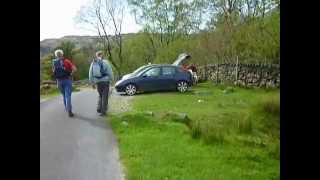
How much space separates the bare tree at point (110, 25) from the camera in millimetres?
2521

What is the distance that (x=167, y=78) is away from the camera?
8.38 feet

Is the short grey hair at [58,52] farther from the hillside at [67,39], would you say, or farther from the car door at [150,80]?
the car door at [150,80]

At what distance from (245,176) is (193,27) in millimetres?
799

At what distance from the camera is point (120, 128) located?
98.0 inches

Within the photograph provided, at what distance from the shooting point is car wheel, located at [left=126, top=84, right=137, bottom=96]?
254cm

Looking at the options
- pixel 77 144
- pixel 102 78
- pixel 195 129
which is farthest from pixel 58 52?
pixel 195 129

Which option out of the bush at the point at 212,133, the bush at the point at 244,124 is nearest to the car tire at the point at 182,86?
the bush at the point at 212,133

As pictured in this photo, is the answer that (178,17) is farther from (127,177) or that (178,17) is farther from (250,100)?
(127,177)

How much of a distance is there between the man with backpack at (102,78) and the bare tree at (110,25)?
38 mm

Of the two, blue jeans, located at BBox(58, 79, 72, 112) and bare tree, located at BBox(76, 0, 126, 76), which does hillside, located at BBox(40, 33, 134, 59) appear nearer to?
bare tree, located at BBox(76, 0, 126, 76)

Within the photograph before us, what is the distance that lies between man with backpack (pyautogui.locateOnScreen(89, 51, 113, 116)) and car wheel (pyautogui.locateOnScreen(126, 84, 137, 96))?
3.8 inches

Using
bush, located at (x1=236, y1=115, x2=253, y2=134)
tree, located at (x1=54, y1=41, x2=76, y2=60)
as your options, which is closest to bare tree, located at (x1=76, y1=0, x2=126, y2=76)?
tree, located at (x1=54, y1=41, x2=76, y2=60)

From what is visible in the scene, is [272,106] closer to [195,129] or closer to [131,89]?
[195,129]
